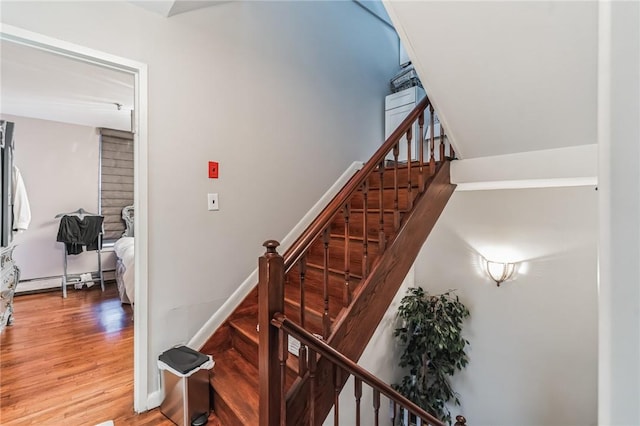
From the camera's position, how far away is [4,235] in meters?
2.31

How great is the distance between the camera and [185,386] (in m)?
1.65

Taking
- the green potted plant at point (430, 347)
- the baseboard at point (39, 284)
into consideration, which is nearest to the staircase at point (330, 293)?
the green potted plant at point (430, 347)

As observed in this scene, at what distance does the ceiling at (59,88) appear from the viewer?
2.39m

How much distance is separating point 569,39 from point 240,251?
2318 mm

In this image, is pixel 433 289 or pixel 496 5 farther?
pixel 433 289

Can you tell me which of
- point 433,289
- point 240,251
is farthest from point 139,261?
point 433,289

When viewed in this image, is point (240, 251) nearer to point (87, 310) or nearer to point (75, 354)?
point (75, 354)

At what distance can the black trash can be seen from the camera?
166 cm

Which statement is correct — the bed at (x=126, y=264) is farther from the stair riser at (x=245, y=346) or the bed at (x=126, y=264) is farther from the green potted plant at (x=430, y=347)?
the green potted plant at (x=430, y=347)

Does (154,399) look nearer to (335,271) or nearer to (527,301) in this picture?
(335,271)

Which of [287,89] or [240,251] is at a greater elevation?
[287,89]

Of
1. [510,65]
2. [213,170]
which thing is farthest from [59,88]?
[510,65]

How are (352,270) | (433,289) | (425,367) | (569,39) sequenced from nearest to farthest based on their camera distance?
(569,39), (352,270), (425,367), (433,289)

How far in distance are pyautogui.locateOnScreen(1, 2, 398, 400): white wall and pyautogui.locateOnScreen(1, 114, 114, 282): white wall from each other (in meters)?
3.68
